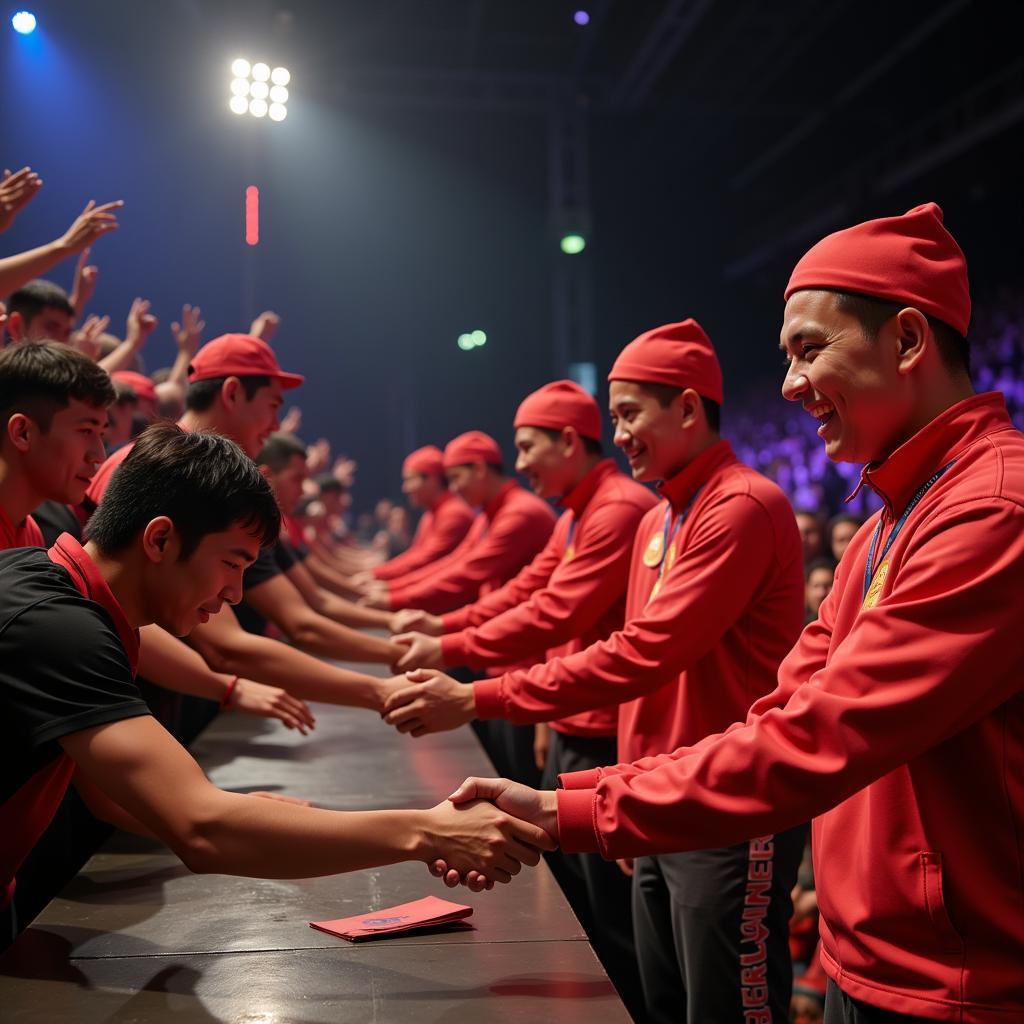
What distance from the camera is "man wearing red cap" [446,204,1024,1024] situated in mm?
1279

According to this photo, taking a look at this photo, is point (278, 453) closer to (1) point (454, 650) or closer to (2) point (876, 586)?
(1) point (454, 650)

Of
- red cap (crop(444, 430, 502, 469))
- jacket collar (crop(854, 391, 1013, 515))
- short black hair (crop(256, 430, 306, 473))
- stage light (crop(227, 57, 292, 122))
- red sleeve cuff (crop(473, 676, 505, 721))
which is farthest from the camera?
stage light (crop(227, 57, 292, 122))

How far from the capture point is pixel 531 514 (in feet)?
19.2

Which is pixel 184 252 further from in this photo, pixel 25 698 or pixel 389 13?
pixel 25 698

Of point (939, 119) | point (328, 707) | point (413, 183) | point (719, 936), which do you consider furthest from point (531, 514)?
point (413, 183)

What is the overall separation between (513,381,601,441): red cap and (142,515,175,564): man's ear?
2463 mm

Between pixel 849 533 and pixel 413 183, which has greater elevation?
pixel 413 183

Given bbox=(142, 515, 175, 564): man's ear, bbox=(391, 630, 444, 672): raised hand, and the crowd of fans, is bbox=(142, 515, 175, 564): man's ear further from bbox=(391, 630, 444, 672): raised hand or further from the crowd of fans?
bbox=(391, 630, 444, 672): raised hand

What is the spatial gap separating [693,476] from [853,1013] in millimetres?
1440

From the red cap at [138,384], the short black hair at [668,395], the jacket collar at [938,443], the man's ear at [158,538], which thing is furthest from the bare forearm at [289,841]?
the red cap at [138,384]

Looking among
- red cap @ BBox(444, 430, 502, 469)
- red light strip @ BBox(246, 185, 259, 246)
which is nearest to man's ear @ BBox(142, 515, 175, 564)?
red cap @ BBox(444, 430, 502, 469)

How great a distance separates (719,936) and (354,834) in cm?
91

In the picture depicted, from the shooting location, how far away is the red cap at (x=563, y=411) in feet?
13.5

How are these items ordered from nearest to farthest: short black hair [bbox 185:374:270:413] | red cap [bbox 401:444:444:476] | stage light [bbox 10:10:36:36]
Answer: short black hair [bbox 185:374:270:413] < stage light [bbox 10:10:36:36] < red cap [bbox 401:444:444:476]
